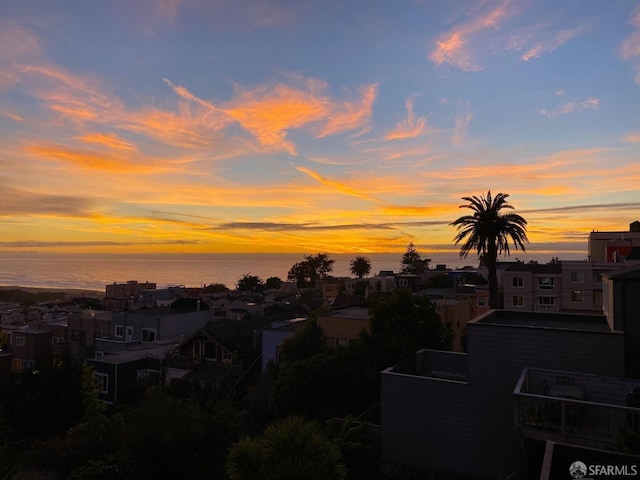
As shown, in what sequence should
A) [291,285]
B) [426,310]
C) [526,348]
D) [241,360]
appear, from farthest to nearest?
[291,285]
[241,360]
[426,310]
[526,348]

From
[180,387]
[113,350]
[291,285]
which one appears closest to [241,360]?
[180,387]

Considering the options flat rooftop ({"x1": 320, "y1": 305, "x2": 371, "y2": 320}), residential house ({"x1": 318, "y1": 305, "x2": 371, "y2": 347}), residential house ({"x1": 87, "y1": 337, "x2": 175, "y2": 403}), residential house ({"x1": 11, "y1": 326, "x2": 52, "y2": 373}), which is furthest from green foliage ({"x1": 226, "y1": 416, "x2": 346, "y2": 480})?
residential house ({"x1": 11, "y1": 326, "x2": 52, "y2": 373})

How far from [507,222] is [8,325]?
6035 centimetres

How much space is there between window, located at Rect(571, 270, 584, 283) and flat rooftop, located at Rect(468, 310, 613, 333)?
38.1 m

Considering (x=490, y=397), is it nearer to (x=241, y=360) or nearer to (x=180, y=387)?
(x=180, y=387)

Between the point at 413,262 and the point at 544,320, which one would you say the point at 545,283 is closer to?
the point at 544,320

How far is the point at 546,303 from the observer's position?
173 feet

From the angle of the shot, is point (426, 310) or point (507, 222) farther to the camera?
point (507, 222)

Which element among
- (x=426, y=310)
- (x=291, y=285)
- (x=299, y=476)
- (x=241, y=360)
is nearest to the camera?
(x=299, y=476)

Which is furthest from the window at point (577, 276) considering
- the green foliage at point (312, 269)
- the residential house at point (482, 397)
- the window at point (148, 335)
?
the green foliage at point (312, 269)

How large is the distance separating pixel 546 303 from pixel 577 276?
15.5ft

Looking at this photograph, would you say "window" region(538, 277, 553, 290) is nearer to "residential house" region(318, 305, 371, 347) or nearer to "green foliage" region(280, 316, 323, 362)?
"residential house" region(318, 305, 371, 347)

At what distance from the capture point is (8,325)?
184 ft

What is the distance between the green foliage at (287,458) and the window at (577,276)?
49319mm
